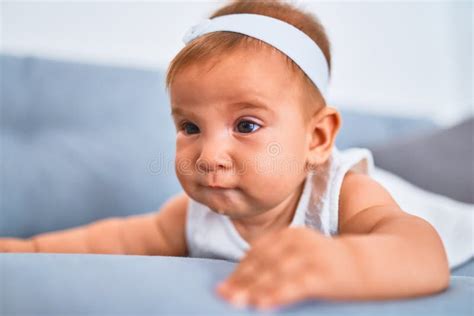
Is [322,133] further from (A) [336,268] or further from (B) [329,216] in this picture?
(A) [336,268]

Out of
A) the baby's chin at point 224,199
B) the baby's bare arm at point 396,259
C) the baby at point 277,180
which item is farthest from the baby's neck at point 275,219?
the baby's bare arm at point 396,259

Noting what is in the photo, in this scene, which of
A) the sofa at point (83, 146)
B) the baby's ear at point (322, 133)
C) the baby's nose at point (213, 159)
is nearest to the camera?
the baby's nose at point (213, 159)

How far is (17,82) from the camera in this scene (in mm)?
1182

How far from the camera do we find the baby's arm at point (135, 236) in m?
0.98

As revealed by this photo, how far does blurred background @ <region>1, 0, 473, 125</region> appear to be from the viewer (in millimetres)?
1369

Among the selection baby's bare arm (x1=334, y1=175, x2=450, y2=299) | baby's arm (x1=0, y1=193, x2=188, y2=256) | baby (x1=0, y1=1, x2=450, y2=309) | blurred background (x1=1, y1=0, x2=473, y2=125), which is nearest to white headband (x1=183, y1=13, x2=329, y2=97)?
baby (x1=0, y1=1, x2=450, y2=309)

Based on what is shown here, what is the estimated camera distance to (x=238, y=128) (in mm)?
706

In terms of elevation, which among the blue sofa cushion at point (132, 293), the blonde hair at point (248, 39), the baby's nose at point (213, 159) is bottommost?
the blue sofa cushion at point (132, 293)

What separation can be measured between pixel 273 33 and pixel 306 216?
31 cm

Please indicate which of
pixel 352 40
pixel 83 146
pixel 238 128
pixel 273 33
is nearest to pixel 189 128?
pixel 238 128

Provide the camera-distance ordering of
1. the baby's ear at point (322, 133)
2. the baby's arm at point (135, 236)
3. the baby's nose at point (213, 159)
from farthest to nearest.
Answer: the baby's arm at point (135, 236)
the baby's ear at point (322, 133)
the baby's nose at point (213, 159)

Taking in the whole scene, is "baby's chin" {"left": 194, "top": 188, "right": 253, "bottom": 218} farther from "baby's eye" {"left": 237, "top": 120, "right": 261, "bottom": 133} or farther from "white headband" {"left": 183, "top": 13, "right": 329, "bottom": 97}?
"white headband" {"left": 183, "top": 13, "right": 329, "bottom": 97}

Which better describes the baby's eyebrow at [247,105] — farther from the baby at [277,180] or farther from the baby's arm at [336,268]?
the baby's arm at [336,268]

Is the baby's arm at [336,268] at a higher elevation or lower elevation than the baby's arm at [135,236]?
higher
